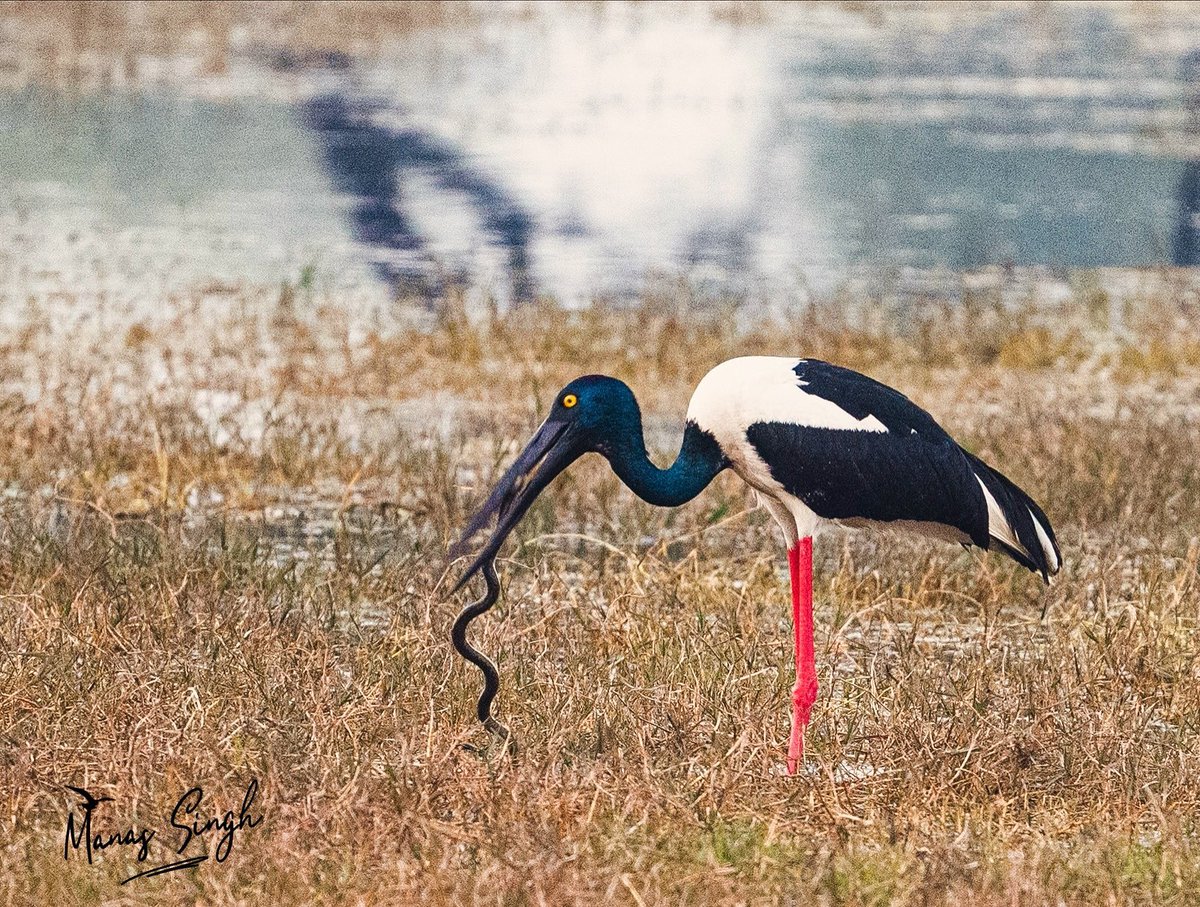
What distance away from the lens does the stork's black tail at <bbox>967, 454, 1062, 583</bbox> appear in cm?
554

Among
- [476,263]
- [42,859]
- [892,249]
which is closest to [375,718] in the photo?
[42,859]

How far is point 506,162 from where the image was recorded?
21.5 m

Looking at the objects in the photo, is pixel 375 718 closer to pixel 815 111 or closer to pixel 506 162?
pixel 506 162

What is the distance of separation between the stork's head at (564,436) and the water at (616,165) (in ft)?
25.4

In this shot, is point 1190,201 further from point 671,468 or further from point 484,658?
point 484,658

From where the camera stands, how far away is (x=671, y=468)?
17.7ft

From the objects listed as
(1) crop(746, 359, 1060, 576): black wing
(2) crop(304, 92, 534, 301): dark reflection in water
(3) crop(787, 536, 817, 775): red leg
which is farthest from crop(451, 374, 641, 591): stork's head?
(2) crop(304, 92, 534, 301): dark reflection in water

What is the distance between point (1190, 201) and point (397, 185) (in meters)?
7.06

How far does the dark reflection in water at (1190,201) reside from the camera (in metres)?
17.9

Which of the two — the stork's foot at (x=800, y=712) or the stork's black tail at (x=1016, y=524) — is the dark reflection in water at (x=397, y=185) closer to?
A: the stork's black tail at (x=1016, y=524)

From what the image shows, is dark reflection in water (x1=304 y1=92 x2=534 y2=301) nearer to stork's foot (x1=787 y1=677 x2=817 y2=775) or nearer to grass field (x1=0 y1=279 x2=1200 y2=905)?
grass field (x1=0 y1=279 x2=1200 y2=905)
